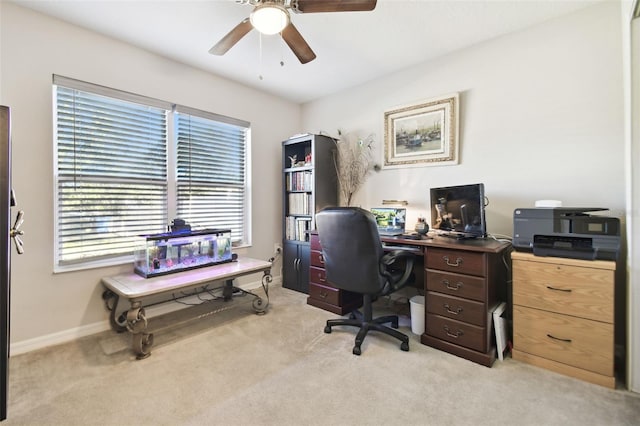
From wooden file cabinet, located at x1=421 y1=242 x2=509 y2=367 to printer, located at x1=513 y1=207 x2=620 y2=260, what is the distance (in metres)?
0.18

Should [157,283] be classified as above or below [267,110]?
below

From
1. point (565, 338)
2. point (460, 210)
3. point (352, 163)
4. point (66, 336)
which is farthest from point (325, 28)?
point (66, 336)

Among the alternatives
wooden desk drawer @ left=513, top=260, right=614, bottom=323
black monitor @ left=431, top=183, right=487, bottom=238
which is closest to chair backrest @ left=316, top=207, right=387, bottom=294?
black monitor @ left=431, top=183, right=487, bottom=238

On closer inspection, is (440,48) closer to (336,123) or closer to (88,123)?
(336,123)

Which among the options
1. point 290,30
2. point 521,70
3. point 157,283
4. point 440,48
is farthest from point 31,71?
point 521,70

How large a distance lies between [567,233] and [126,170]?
135 inches

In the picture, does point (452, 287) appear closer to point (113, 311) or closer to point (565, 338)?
point (565, 338)

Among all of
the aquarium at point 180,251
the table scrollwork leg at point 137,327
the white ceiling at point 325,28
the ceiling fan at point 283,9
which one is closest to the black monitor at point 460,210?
the white ceiling at point 325,28

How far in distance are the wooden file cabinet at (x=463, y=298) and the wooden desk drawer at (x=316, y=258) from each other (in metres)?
1.11

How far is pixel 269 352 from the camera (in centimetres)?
201

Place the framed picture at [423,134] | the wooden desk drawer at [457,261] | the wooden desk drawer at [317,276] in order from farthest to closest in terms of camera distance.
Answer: the wooden desk drawer at [317,276]
the framed picture at [423,134]
the wooden desk drawer at [457,261]

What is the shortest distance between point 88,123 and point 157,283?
144 cm

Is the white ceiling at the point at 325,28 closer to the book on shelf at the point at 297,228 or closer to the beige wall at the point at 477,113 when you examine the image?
the beige wall at the point at 477,113

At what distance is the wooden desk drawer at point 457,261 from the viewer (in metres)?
1.86
